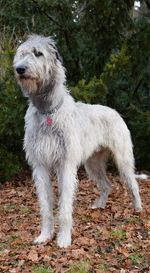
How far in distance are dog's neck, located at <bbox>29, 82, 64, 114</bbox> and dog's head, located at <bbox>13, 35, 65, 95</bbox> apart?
7cm

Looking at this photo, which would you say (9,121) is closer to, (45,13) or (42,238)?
(45,13)

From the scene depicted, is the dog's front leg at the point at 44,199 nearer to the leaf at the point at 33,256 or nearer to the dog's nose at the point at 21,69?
the leaf at the point at 33,256

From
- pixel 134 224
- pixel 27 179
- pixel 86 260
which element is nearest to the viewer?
pixel 86 260

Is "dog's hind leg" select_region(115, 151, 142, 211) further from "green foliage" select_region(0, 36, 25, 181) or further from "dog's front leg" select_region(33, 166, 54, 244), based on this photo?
"green foliage" select_region(0, 36, 25, 181)

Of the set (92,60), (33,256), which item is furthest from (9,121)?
(33,256)

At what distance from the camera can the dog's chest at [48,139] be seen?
534 cm

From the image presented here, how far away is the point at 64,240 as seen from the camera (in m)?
5.39

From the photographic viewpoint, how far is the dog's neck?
5328mm

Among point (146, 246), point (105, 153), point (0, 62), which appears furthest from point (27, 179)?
point (146, 246)

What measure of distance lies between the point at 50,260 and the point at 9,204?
3.26 metres

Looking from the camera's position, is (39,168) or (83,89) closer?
(39,168)

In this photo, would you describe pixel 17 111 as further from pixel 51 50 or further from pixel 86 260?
pixel 86 260

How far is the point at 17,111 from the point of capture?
9242 millimetres

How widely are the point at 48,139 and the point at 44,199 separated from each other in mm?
686
